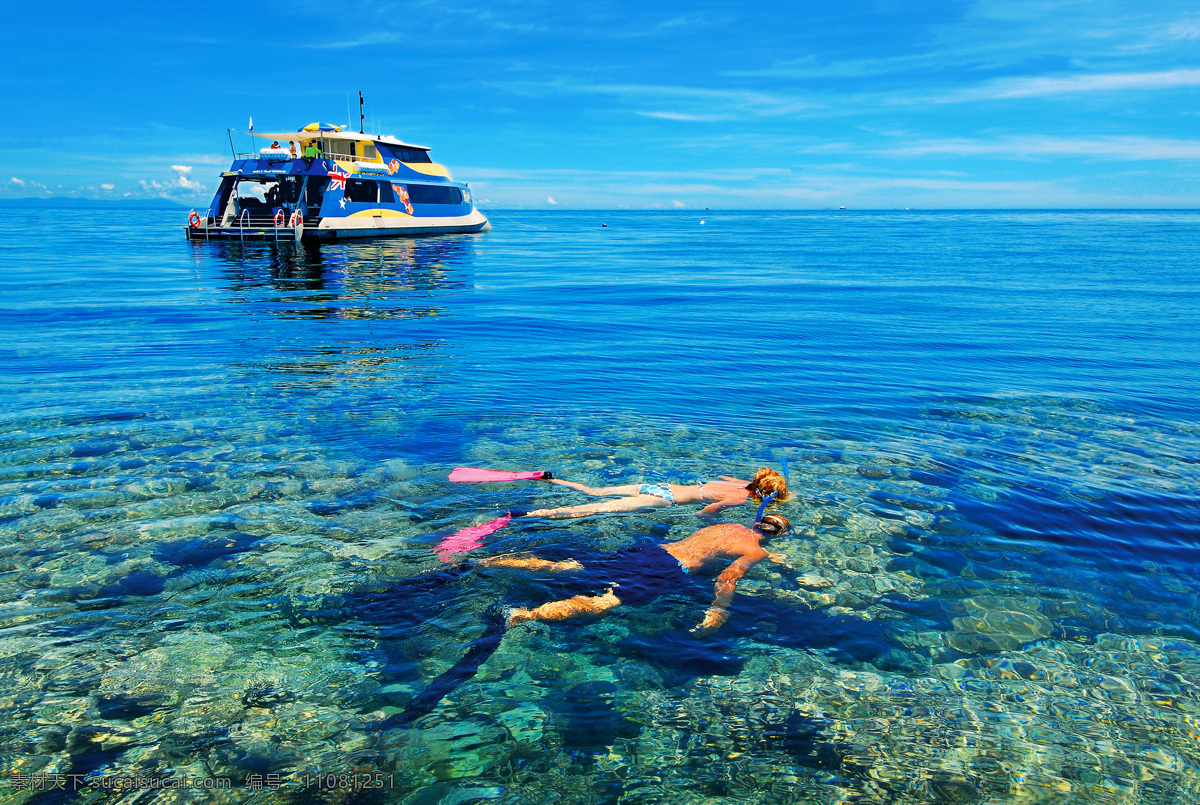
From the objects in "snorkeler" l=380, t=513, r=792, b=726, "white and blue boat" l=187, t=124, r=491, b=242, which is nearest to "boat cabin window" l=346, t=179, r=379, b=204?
"white and blue boat" l=187, t=124, r=491, b=242

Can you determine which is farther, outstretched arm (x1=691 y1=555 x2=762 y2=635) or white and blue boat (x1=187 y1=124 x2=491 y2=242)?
white and blue boat (x1=187 y1=124 x2=491 y2=242)

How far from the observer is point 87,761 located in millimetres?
3336

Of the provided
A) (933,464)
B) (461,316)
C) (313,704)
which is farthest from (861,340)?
(313,704)

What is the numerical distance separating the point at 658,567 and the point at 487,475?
7.87 feet

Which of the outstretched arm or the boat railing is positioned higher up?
the boat railing

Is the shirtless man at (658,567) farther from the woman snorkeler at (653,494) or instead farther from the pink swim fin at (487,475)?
the pink swim fin at (487,475)

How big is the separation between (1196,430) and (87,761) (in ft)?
40.9

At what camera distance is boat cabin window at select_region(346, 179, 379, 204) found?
37.2 meters

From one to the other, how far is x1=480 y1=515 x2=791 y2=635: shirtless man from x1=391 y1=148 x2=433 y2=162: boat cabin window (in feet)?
131

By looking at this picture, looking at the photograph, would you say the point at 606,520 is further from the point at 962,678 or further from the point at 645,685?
the point at 962,678

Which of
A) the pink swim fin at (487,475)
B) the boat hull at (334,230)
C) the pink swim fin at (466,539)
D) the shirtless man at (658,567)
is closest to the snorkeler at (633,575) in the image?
the shirtless man at (658,567)

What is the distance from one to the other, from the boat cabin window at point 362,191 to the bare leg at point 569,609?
3683 cm

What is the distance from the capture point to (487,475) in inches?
276

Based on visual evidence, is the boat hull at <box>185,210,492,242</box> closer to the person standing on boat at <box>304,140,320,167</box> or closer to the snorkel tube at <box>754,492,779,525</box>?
the person standing on boat at <box>304,140,320,167</box>
